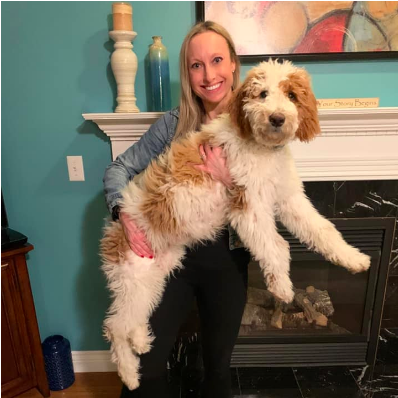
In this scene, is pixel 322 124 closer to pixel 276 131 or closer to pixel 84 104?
pixel 276 131

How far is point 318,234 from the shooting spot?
1.27m

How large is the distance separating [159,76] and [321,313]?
1737 millimetres

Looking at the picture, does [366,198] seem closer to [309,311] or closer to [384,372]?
[309,311]

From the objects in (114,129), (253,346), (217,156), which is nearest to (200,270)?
(217,156)

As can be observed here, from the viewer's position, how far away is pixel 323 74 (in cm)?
174

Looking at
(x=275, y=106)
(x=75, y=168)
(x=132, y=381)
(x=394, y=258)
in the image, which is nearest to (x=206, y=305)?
(x=132, y=381)

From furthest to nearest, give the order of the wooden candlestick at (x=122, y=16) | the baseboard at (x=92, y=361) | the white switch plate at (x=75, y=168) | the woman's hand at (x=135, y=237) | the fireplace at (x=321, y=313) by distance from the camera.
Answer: the baseboard at (x=92, y=361), the fireplace at (x=321, y=313), the white switch plate at (x=75, y=168), the wooden candlestick at (x=122, y=16), the woman's hand at (x=135, y=237)

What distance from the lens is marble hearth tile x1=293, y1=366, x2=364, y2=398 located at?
6.30 feet

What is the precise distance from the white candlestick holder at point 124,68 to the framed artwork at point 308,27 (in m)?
0.36

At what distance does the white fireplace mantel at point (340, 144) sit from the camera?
166 centimetres

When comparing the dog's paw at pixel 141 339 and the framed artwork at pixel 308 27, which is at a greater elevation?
the framed artwork at pixel 308 27

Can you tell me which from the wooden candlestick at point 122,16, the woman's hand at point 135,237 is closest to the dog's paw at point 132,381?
the woman's hand at point 135,237

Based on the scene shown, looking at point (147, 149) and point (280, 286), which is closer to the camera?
point (280, 286)

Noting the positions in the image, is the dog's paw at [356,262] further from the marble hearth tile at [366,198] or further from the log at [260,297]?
the log at [260,297]
